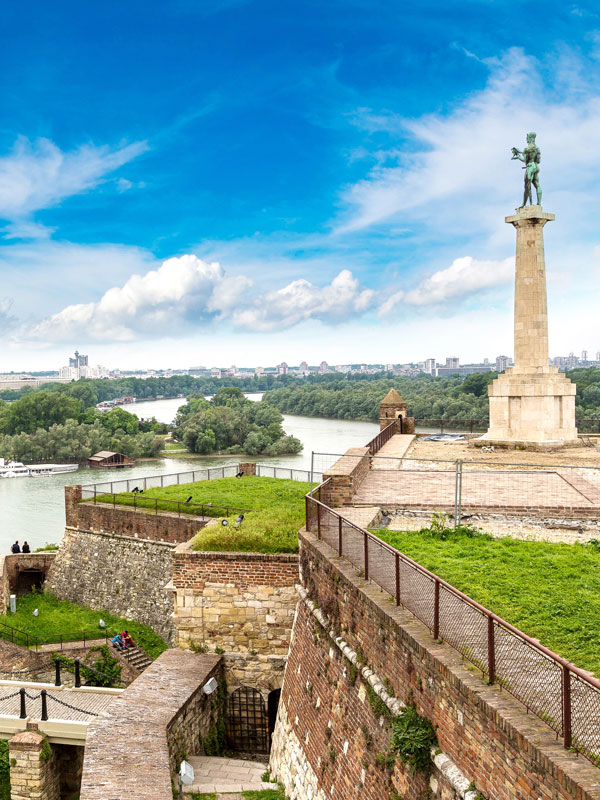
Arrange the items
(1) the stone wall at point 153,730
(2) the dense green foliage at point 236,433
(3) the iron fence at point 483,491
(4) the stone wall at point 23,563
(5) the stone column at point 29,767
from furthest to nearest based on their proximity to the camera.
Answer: (2) the dense green foliage at point 236,433
(4) the stone wall at point 23,563
(5) the stone column at point 29,767
(3) the iron fence at point 483,491
(1) the stone wall at point 153,730

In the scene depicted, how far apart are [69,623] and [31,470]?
155 ft

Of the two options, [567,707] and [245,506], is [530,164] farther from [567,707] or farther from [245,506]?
[567,707]

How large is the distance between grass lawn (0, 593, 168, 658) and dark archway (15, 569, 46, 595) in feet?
4.50

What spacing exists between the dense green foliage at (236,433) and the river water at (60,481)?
5.94ft

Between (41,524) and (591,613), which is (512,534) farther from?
(41,524)

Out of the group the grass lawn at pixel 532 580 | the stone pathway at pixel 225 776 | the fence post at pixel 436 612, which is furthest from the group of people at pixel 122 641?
the fence post at pixel 436 612

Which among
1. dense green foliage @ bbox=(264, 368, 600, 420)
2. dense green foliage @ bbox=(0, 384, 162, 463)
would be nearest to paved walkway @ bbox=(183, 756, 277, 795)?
dense green foliage @ bbox=(264, 368, 600, 420)

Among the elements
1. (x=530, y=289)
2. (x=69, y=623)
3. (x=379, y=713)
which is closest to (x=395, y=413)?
(x=530, y=289)

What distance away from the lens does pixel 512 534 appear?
11.5 metres

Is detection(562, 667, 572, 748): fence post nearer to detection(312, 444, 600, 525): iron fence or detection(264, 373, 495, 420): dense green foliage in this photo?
detection(312, 444, 600, 525): iron fence

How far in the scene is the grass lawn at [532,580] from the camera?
6223mm

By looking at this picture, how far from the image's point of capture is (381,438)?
22.9 metres

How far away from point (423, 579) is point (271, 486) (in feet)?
52.6

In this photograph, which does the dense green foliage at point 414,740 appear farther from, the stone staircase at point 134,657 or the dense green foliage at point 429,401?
the dense green foliage at point 429,401
